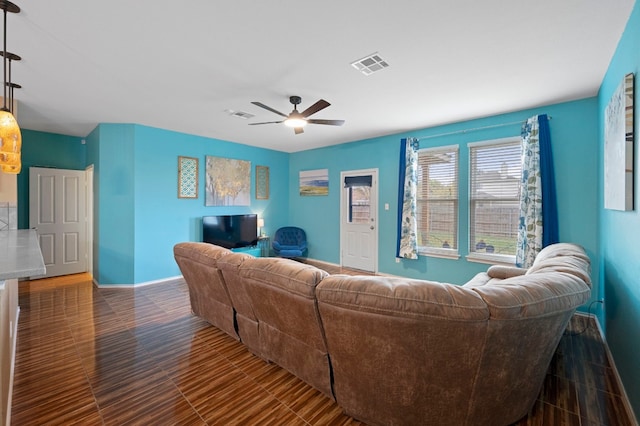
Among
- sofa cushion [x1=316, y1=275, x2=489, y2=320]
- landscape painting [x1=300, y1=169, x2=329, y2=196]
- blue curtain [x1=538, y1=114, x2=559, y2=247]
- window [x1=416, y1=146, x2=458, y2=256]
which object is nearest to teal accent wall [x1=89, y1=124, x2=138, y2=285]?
landscape painting [x1=300, y1=169, x2=329, y2=196]

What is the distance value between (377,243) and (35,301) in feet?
17.3

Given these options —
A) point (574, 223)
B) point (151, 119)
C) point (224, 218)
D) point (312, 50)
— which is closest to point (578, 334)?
point (574, 223)

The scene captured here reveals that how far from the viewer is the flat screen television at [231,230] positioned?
17.7 feet

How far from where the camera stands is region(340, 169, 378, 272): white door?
5520 mm

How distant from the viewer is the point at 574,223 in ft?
11.6

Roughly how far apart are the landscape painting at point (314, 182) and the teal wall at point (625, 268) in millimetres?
4479

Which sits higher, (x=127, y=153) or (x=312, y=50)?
(x=312, y=50)

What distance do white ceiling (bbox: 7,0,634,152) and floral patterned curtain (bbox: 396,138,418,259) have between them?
0.92 m

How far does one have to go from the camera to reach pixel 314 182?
21.5 feet

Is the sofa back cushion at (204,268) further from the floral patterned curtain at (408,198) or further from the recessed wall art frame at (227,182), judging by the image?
the floral patterned curtain at (408,198)

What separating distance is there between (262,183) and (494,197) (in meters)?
4.55

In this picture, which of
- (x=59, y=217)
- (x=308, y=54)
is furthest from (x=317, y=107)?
(x=59, y=217)

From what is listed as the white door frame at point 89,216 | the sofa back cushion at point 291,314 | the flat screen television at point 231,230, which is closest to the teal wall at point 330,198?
the flat screen television at point 231,230

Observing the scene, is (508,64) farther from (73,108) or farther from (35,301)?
(35,301)
